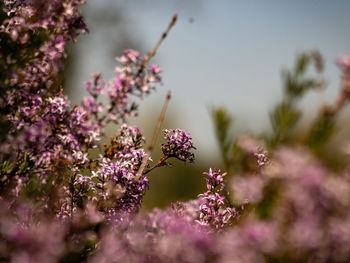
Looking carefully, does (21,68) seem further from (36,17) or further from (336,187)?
(336,187)

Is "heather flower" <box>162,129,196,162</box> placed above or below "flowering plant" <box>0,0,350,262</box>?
above

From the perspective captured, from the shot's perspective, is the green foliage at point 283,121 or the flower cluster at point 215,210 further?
the flower cluster at point 215,210

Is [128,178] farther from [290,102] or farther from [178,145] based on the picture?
[290,102]

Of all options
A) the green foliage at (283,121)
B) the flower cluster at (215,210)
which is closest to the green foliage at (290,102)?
the green foliage at (283,121)

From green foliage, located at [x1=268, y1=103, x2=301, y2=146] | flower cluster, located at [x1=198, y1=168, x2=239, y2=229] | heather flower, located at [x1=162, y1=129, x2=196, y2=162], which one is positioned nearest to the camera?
green foliage, located at [x1=268, y1=103, x2=301, y2=146]

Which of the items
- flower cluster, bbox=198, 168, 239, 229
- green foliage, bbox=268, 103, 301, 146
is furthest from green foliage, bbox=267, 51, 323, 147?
flower cluster, bbox=198, 168, 239, 229

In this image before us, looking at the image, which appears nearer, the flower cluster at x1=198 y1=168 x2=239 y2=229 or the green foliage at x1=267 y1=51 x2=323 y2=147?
the green foliage at x1=267 y1=51 x2=323 y2=147

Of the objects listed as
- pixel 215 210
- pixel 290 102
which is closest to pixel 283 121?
pixel 290 102

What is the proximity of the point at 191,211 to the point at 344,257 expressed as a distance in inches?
45.0

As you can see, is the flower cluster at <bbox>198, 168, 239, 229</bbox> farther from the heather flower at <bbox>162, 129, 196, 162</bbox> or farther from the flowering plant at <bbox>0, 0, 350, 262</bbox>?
the heather flower at <bbox>162, 129, 196, 162</bbox>

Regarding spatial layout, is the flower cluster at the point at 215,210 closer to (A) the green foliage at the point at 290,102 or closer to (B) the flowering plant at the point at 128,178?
(B) the flowering plant at the point at 128,178

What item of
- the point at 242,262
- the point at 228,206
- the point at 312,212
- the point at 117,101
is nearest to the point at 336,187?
the point at 312,212

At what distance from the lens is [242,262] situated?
4.11 feet

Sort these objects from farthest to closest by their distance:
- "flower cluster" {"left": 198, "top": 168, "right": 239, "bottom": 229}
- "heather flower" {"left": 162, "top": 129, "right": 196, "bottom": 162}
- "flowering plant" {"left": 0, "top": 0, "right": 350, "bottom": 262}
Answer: "heather flower" {"left": 162, "top": 129, "right": 196, "bottom": 162}
"flower cluster" {"left": 198, "top": 168, "right": 239, "bottom": 229}
"flowering plant" {"left": 0, "top": 0, "right": 350, "bottom": 262}
